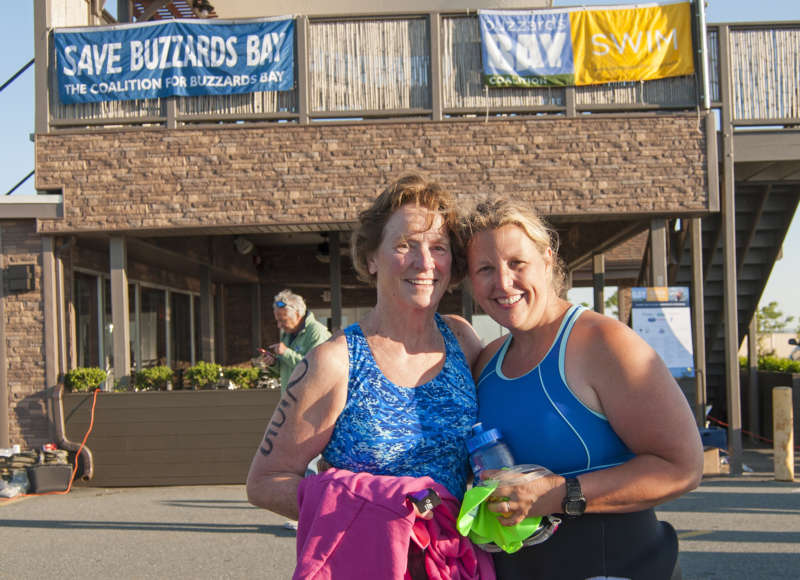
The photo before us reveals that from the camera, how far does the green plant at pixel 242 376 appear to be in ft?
30.3

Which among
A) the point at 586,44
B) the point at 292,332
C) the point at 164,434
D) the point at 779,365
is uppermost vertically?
the point at 586,44

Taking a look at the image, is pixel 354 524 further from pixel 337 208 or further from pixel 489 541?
pixel 337 208

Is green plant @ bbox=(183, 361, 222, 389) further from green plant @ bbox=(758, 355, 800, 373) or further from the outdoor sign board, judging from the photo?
green plant @ bbox=(758, 355, 800, 373)

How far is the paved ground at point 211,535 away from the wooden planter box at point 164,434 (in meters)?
0.44

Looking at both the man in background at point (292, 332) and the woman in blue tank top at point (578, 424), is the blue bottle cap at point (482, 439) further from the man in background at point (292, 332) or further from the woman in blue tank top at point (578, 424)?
the man in background at point (292, 332)

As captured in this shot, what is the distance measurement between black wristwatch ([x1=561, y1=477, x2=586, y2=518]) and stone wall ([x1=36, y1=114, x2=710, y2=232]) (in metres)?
7.38

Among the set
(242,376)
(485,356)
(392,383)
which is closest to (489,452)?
(392,383)

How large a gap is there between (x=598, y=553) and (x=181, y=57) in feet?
28.2

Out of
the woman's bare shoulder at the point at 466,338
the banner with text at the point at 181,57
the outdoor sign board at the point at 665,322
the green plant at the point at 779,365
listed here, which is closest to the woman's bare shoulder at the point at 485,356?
the woman's bare shoulder at the point at 466,338

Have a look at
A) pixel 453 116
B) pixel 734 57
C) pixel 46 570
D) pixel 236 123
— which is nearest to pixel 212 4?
pixel 236 123

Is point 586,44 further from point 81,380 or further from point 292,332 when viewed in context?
point 81,380

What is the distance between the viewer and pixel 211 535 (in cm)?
631

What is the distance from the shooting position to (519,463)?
195cm

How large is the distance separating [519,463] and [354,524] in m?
0.47
